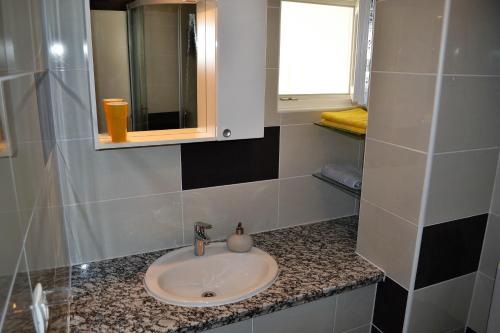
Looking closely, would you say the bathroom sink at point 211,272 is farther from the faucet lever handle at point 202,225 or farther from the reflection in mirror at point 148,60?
the reflection in mirror at point 148,60

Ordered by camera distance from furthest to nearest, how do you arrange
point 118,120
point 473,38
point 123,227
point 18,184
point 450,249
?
point 123,227 → point 450,249 → point 118,120 → point 473,38 → point 18,184

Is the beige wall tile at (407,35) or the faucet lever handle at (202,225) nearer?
the beige wall tile at (407,35)

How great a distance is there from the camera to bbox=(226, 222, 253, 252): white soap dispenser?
5.41ft

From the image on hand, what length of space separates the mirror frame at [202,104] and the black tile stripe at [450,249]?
33.6 inches

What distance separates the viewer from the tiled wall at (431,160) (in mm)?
1252

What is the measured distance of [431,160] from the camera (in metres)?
1.29

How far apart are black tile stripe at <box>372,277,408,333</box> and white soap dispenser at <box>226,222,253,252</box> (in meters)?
0.54

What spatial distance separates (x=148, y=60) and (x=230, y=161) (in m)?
0.53

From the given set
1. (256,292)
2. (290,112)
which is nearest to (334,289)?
(256,292)

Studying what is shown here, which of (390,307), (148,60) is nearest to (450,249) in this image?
(390,307)

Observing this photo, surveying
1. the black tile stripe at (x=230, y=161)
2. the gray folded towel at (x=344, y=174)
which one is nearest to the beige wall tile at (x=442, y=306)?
the gray folded towel at (x=344, y=174)

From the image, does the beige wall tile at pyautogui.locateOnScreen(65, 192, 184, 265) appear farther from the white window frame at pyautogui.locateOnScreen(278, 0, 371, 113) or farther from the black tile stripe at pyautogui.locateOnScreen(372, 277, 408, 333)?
the black tile stripe at pyautogui.locateOnScreen(372, 277, 408, 333)

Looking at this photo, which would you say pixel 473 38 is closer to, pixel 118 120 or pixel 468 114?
pixel 468 114

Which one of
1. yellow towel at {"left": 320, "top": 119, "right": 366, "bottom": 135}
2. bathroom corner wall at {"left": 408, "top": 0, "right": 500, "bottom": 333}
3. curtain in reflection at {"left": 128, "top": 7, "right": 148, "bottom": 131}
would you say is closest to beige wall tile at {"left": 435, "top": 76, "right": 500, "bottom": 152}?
bathroom corner wall at {"left": 408, "top": 0, "right": 500, "bottom": 333}
